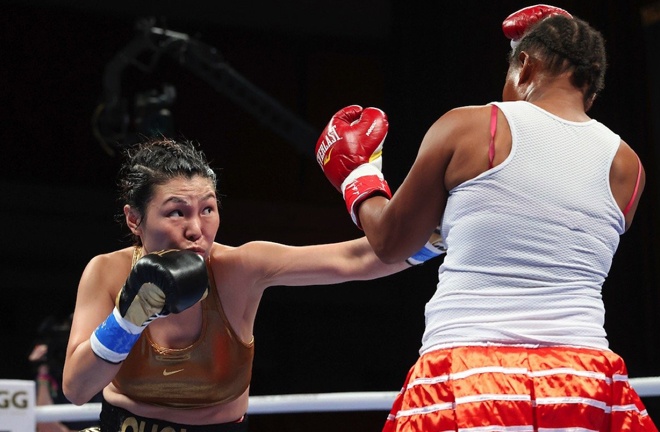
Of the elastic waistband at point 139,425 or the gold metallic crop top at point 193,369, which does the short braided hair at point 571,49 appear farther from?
the elastic waistband at point 139,425

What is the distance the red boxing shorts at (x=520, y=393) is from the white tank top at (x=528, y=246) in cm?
3

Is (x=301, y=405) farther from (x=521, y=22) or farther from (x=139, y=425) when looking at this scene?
(x=521, y=22)

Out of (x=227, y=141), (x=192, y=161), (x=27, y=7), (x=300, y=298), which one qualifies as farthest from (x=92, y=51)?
(x=192, y=161)

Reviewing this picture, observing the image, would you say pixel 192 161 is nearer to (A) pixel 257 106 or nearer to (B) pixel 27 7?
(A) pixel 257 106

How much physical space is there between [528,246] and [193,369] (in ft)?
3.00

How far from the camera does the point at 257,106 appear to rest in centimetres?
572

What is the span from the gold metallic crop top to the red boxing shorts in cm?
74

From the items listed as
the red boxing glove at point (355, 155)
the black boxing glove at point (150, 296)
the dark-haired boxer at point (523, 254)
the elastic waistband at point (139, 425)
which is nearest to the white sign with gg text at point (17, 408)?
the elastic waistband at point (139, 425)

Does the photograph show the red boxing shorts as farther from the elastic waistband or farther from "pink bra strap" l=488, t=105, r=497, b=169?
the elastic waistband

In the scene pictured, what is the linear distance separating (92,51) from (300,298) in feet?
6.85

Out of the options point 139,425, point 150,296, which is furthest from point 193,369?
point 150,296

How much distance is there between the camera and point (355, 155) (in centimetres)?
167

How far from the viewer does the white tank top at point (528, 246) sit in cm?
133

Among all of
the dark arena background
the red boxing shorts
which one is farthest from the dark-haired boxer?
the dark arena background
